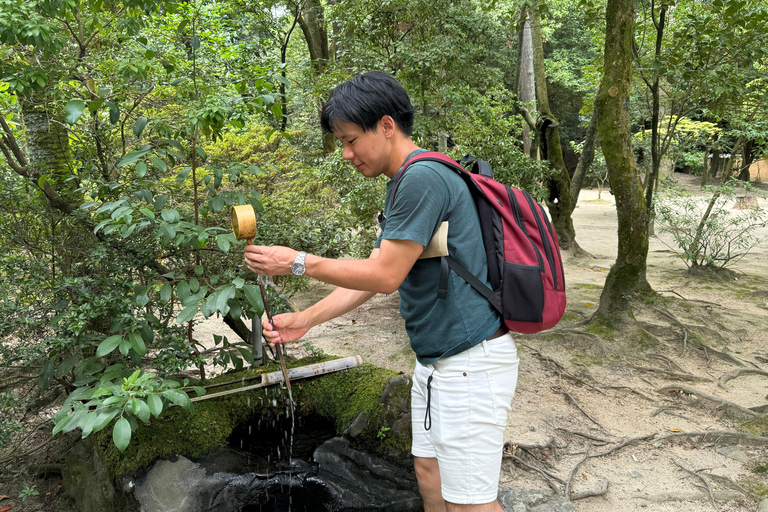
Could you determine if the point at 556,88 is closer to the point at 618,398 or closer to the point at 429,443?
the point at 618,398

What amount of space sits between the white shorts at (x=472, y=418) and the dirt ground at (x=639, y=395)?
1.79 meters

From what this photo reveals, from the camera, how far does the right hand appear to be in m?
1.82

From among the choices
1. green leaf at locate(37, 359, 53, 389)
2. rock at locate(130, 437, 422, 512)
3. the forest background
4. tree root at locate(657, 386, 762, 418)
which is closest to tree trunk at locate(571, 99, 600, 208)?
the forest background

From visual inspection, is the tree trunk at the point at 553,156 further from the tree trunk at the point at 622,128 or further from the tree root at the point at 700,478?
the tree root at the point at 700,478

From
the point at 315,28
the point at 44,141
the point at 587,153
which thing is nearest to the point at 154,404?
the point at 44,141

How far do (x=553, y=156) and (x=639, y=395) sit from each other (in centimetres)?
473

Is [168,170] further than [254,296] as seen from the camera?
Yes

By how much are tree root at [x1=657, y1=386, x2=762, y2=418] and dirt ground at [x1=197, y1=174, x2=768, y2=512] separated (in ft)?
0.04

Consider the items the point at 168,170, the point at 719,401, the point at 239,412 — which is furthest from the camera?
the point at 168,170

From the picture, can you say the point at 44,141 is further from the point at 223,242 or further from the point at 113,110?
the point at 223,242

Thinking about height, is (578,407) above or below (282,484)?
below

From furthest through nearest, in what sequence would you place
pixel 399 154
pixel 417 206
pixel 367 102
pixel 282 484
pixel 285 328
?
pixel 282 484
pixel 285 328
pixel 399 154
pixel 367 102
pixel 417 206

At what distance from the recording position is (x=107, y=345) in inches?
79.7

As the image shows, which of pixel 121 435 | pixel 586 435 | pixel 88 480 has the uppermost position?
pixel 121 435
